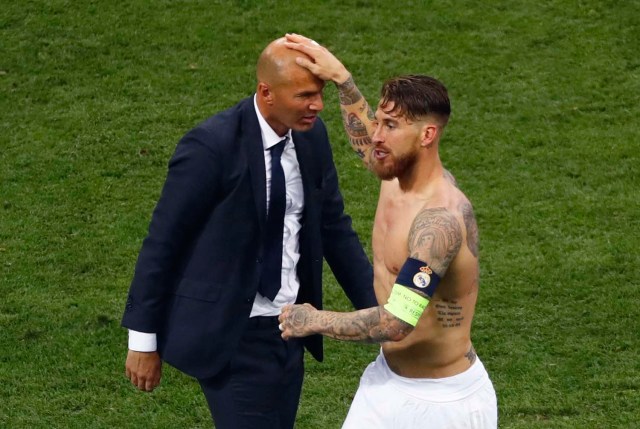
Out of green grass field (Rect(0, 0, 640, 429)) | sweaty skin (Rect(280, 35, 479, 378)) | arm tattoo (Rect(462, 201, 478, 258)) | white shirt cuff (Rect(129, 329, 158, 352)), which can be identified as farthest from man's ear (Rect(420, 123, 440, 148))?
green grass field (Rect(0, 0, 640, 429))

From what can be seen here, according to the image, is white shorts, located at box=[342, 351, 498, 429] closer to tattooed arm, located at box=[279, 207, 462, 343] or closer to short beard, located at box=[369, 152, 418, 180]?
tattooed arm, located at box=[279, 207, 462, 343]

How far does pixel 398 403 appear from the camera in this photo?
5.38 m

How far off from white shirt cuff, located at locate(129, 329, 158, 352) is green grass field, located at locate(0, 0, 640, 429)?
1856 mm

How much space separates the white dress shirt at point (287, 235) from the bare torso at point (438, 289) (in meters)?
0.51

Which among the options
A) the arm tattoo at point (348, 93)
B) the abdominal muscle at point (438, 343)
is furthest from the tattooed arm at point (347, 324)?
the arm tattoo at point (348, 93)

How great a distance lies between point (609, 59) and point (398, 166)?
7.63 m

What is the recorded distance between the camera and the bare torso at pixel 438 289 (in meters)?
5.18

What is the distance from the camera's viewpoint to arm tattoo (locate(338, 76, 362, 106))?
19.4 ft

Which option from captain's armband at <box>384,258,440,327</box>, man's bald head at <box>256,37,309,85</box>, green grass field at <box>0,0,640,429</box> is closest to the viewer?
captain's armband at <box>384,258,440,327</box>

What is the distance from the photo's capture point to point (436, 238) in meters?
4.97

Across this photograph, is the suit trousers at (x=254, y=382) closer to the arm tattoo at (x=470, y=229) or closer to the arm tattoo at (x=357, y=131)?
the arm tattoo at (x=357, y=131)

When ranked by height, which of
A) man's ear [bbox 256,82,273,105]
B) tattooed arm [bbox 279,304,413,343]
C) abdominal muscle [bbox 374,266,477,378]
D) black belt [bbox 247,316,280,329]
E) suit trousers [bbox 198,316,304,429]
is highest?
man's ear [bbox 256,82,273,105]

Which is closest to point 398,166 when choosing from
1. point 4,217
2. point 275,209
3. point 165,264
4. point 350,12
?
point 275,209

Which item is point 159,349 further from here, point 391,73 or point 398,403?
point 391,73
